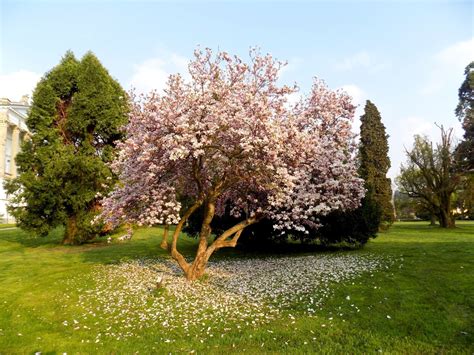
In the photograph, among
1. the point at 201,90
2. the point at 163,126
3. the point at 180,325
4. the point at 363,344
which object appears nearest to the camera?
the point at 363,344

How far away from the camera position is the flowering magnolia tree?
41.2 ft

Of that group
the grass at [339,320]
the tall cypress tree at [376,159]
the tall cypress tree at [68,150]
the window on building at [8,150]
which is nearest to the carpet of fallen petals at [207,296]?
the grass at [339,320]

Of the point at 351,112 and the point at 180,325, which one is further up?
the point at 351,112

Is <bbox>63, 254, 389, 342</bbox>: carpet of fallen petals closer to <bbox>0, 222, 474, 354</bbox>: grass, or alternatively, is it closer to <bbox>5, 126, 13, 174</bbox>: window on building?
<bbox>0, 222, 474, 354</bbox>: grass

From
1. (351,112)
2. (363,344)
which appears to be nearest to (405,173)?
(351,112)

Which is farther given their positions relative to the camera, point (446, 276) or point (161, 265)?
point (161, 265)

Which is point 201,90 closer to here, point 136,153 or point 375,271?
point 136,153

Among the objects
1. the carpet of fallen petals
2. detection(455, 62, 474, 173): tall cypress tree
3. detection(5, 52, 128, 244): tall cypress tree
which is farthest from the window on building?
detection(455, 62, 474, 173): tall cypress tree

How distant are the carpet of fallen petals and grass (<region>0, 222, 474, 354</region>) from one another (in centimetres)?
37

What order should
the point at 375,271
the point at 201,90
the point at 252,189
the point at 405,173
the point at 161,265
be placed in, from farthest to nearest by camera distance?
1. the point at 405,173
2. the point at 161,265
3. the point at 252,189
4. the point at 375,271
5. the point at 201,90

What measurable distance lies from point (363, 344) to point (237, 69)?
10906 millimetres

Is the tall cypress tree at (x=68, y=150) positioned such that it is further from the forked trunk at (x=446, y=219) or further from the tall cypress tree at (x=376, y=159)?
the forked trunk at (x=446, y=219)

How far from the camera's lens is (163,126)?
498 inches

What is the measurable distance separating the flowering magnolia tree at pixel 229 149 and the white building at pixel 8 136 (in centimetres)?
5573
